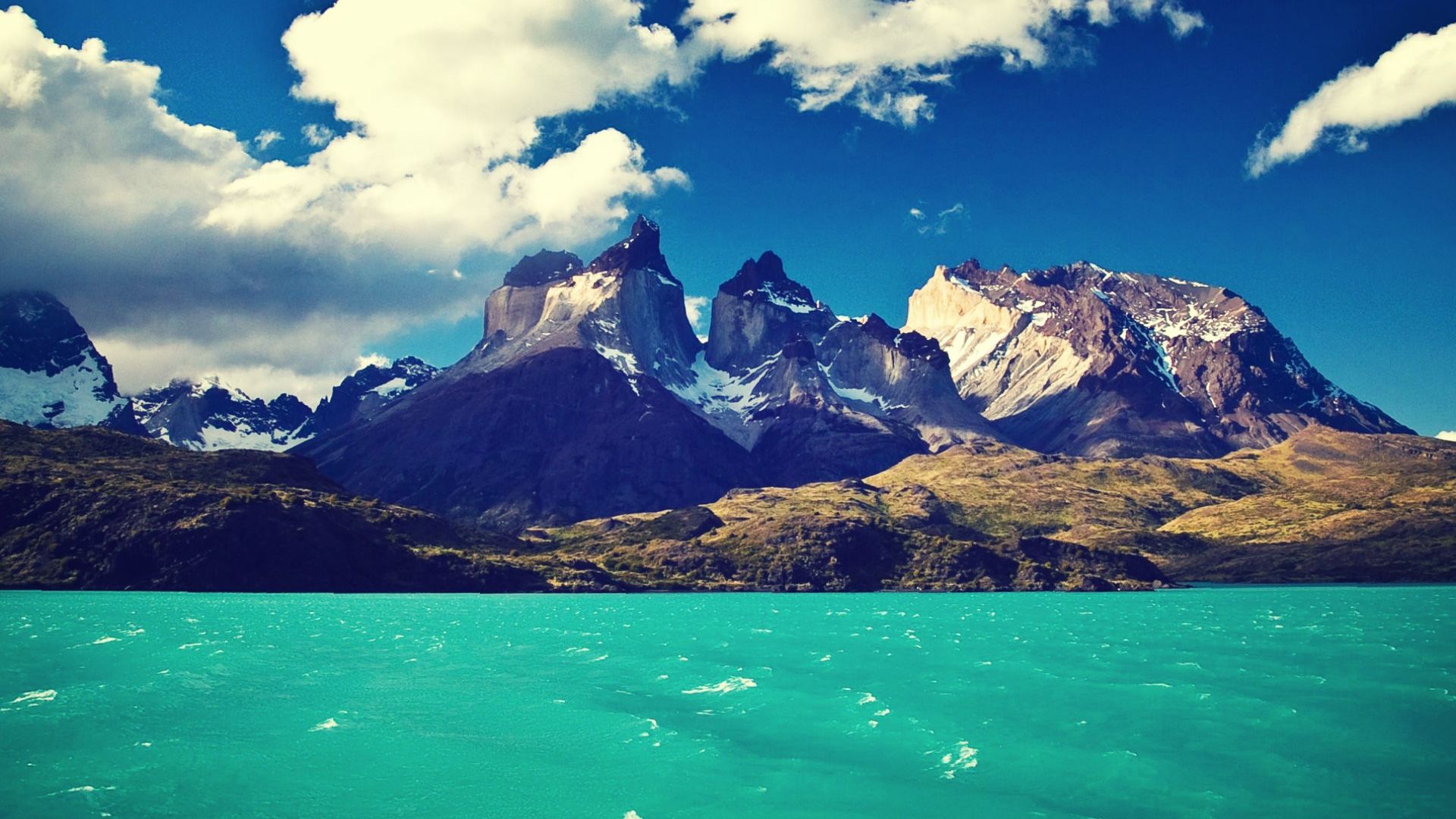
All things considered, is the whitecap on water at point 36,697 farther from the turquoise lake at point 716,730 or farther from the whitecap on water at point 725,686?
the whitecap on water at point 725,686

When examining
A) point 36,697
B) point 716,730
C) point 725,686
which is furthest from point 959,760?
point 36,697

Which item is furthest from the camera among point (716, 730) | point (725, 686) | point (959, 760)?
point (725, 686)

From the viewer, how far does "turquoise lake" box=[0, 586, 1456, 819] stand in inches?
2185

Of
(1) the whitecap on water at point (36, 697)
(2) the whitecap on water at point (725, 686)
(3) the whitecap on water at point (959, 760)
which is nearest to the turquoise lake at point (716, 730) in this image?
(3) the whitecap on water at point (959, 760)

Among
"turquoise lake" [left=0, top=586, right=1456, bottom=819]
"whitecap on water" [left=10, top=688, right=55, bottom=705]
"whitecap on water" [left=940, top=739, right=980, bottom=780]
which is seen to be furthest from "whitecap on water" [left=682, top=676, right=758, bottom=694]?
"whitecap on water" [left=10, top=688, right=55, bottom=705]

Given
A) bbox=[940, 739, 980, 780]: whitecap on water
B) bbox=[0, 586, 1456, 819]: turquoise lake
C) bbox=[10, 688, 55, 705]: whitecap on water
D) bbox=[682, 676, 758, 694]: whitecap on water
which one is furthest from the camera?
bbox=[682, 676, 758, 694]: whitecap on water

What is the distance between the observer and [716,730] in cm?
7250

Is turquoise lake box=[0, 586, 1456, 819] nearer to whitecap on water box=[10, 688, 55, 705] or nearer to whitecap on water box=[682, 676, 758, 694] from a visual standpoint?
whitecap on water box=[10, 688, 55, 705]

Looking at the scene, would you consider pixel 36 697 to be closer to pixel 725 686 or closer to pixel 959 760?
pixel 725 686

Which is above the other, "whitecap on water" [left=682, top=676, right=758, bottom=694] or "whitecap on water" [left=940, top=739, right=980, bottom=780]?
"whitecap on water" [left=682, top=676, right=758, bottom=694]

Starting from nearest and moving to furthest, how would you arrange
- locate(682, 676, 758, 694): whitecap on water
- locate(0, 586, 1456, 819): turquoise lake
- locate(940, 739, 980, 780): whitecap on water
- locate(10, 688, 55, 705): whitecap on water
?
locate(0, 586, 1456, 819): turquoise lake → locate(940, 739, 980, 780): whitecap on water → locate(10, 688, 55, 705): whitecap on water → locate(682, 676, 758, 694): whitecap on water

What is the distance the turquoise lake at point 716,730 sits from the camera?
182 feet

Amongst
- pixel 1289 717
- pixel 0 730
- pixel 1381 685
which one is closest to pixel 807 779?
pixel 1289 717

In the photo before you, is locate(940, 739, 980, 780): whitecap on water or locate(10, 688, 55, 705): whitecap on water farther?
locate(10, 688, 55, 705): whitecap on water
